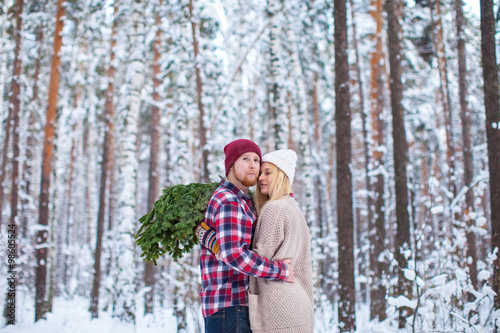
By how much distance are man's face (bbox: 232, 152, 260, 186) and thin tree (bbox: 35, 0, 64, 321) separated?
27.8 feet

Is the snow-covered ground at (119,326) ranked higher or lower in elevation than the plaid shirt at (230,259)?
lower

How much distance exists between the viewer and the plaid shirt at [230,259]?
2.59m

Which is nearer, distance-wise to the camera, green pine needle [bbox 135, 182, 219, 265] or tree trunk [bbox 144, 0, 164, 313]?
green pine needle [bbox 135, 182, 219, 265]

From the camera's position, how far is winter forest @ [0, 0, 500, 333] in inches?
259

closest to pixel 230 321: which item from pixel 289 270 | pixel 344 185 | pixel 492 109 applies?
pixel 289 270

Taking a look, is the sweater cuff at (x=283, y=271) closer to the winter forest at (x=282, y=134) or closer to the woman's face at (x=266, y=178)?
the woman's face at (x=266, y=178)

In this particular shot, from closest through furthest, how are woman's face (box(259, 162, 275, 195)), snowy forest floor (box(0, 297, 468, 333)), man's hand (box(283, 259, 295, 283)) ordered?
man's hand (box(283, 259, 295, 283)), woman's face (box(259, 162, 275, 195)), snowy forest floor (box(0, 297, 468, 333))

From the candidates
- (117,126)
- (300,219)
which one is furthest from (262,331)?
(117,126)

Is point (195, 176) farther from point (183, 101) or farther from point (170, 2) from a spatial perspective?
point (170, 2)

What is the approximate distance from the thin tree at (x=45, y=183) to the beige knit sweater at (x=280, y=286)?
8705 millimetres

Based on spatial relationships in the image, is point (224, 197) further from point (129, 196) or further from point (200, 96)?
point (200, 96)

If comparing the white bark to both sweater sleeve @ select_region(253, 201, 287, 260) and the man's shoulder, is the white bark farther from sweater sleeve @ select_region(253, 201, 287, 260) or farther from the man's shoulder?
sweater sleeve @ select_region(253, 201, 287, 260)

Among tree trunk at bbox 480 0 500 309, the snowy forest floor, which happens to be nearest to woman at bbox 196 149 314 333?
tree trunk at bbox 480 0 500 309

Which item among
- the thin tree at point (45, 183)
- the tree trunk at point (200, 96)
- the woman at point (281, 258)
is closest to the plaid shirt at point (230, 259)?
the woman at point (281, 258)
